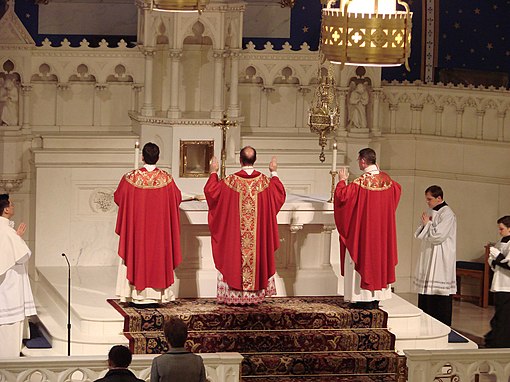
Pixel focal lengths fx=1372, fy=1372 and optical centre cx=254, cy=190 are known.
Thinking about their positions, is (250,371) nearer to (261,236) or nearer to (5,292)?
(261,236)

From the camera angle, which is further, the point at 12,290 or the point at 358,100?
the point at 358,100

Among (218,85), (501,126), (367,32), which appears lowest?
(501,126)

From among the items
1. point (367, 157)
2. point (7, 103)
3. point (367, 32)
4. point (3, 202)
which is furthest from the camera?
point (7, 103)

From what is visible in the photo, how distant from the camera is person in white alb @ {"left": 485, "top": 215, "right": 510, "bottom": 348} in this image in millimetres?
12914

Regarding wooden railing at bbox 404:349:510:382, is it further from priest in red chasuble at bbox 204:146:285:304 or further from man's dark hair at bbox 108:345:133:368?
priest in red chasuble at bbox 204:146:285:304

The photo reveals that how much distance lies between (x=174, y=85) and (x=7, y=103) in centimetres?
188

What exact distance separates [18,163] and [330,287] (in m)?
4.09

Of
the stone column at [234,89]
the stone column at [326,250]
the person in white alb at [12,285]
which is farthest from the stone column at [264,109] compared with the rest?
the person in white alb at [12,285]

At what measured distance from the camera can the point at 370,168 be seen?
12453 mm

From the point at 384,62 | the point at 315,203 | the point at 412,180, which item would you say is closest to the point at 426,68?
the point at 412,180

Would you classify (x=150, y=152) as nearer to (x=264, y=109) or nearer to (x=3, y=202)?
(x=3, y=202)

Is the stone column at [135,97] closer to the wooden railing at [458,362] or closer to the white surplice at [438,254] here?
the white surplice at [438,254]

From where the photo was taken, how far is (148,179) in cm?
1228

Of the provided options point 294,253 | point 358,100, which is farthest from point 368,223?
point 358,100
